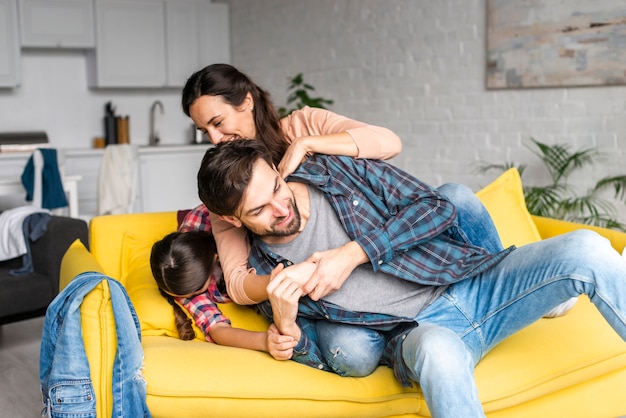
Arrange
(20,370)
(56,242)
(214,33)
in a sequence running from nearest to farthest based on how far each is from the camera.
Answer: (20,370) < (56,242) < (214,33)

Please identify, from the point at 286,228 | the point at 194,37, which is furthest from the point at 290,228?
the point at 194,37

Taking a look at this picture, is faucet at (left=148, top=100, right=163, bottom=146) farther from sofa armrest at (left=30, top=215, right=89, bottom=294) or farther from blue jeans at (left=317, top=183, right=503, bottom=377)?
blue jeans at (left=317, top=183, right=503, bottom=377)

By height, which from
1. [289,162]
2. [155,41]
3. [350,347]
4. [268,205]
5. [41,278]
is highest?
[155,41]

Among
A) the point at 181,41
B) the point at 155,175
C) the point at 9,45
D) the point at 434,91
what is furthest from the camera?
the point at 181,41

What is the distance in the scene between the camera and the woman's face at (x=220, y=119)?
7.79 ft

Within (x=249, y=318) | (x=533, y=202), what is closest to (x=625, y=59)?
(x=533, y=202)

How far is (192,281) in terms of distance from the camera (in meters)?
2.31

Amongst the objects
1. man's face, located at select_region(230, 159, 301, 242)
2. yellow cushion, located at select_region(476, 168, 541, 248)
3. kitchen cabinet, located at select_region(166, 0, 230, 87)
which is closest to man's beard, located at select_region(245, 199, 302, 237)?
man's face, located at select_region(230, 159, 301, 242)

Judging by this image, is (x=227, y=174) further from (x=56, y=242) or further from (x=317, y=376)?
(x=56, y=242)

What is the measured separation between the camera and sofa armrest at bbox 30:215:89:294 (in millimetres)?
3588

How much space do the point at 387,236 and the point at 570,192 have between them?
266 cm

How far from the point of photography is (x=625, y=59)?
4.04 metres

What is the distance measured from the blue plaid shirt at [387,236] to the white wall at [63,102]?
5014 mm

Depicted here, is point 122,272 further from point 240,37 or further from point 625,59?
point 240,37
